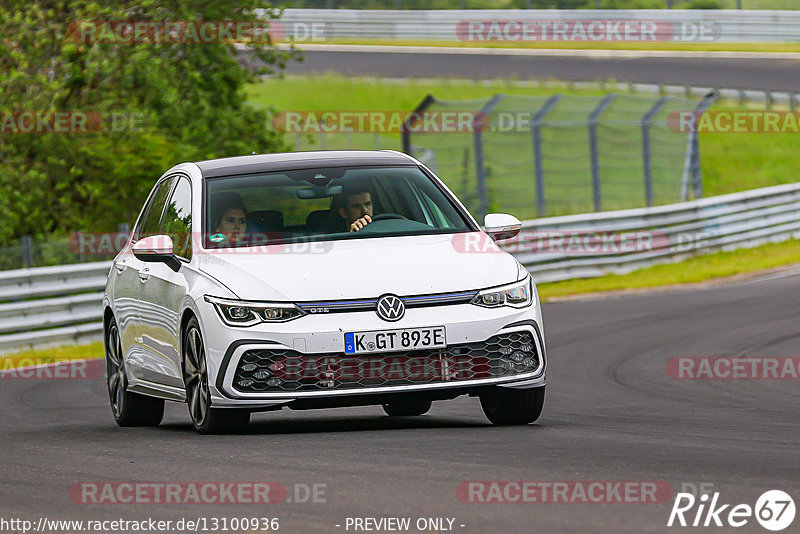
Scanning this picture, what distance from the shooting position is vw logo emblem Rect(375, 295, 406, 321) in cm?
790

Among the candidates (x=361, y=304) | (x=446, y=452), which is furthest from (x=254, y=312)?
(x=446, y=452)

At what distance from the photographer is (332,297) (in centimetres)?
792

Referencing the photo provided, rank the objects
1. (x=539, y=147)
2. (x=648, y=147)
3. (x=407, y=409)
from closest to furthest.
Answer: (x=407, y=409) → (x=539, y=147) → (x=648, y=147)

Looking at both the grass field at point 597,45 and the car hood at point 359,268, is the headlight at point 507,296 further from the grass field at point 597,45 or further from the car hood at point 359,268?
the grass field at point 597,45

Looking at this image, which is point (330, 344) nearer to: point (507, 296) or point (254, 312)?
point (254, 312)

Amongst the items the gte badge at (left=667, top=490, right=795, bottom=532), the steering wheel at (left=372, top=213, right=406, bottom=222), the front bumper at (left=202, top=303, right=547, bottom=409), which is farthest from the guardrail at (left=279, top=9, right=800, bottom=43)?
the gte badge at (left=667, top=490, right=795, bottom=532)

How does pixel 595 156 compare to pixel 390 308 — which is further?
pixel 595 156

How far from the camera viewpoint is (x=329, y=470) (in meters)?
6.82

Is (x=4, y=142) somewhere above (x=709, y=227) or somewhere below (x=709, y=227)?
above

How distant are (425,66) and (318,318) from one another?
109 feet

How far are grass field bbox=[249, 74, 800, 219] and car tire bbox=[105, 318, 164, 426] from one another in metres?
13.8

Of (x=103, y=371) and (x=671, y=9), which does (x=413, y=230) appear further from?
(x=671, y=9)

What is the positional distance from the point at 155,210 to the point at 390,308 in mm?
2973

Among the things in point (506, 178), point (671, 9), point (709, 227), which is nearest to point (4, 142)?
point (506, 178)
